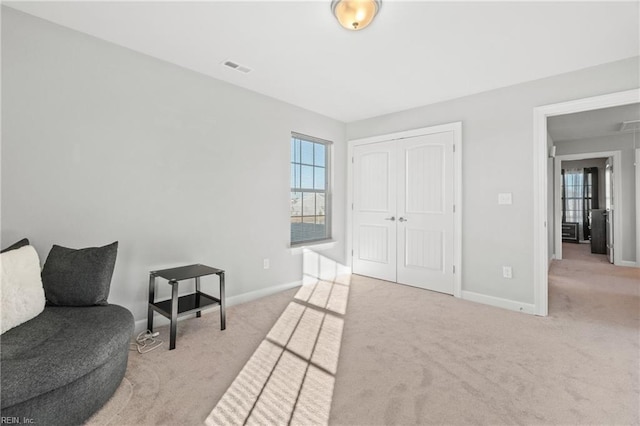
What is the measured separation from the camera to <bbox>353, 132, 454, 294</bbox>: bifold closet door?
3.80 meters

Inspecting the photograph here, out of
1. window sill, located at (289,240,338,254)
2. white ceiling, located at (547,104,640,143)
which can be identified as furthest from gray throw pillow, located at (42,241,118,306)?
white ceiling, located at (547,104,640,143)

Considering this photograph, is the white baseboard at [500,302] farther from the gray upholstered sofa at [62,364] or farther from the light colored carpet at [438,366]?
the gray upholstered sofa at [62,364]

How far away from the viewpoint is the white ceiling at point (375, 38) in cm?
205

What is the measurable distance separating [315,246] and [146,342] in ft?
7.76

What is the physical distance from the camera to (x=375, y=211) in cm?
449

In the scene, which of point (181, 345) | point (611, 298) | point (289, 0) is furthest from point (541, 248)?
point (181, 345)

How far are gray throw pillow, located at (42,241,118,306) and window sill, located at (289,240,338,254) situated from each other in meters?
2.20

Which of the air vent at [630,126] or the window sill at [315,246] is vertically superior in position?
the air vent at [630,126]

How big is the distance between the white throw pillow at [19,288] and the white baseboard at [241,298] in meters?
0.92

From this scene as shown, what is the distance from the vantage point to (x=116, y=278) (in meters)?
2.51

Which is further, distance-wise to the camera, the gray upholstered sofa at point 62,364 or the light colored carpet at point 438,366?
the light colored carpet at point 438,366

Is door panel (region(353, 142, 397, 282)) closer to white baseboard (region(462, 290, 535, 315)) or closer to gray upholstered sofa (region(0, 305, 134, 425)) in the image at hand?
white baseboard (region(462, 290, 535, 315))

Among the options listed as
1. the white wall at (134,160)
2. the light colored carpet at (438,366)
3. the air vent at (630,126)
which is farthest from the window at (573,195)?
the white wall at (134,160)

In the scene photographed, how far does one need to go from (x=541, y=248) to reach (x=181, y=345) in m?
3.55
